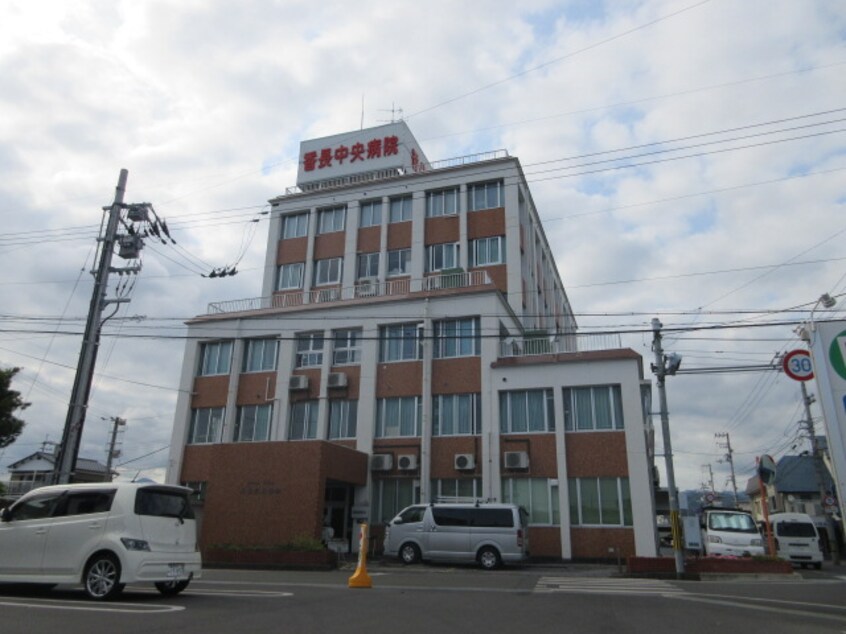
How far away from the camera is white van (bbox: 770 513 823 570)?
24.2 meters

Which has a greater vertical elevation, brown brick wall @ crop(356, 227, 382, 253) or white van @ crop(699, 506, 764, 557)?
brown brick wall @ crop(356, 227, 382, 253)

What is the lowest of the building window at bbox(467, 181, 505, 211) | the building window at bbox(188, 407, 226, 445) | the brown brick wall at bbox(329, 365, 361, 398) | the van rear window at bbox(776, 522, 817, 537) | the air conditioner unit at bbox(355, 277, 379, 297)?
the van rear window at bbox(776, 522, 817, 537)

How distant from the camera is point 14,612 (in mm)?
7422

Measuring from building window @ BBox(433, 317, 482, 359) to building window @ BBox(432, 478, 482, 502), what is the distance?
4.97 metres

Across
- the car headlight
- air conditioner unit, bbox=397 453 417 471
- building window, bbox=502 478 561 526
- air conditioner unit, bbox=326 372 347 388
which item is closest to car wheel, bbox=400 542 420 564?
building window, bbox=502 478 561 526

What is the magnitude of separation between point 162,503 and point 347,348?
59.3ft

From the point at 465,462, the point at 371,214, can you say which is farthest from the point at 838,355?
the point at 371,214

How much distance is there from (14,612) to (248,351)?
22170 mm

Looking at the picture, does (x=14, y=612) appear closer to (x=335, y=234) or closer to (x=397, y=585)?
(x=397, y=585)

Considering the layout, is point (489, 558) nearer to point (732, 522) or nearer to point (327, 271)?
point (732, 522)

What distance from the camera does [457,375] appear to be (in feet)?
82.1

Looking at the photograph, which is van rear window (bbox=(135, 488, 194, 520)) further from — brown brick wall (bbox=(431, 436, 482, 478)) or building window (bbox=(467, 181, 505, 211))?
building window (bbox=(467, 181, 505, 211))

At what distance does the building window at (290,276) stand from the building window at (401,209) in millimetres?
5795

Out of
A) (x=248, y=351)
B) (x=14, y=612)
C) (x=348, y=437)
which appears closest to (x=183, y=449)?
(x=248, y=351)
